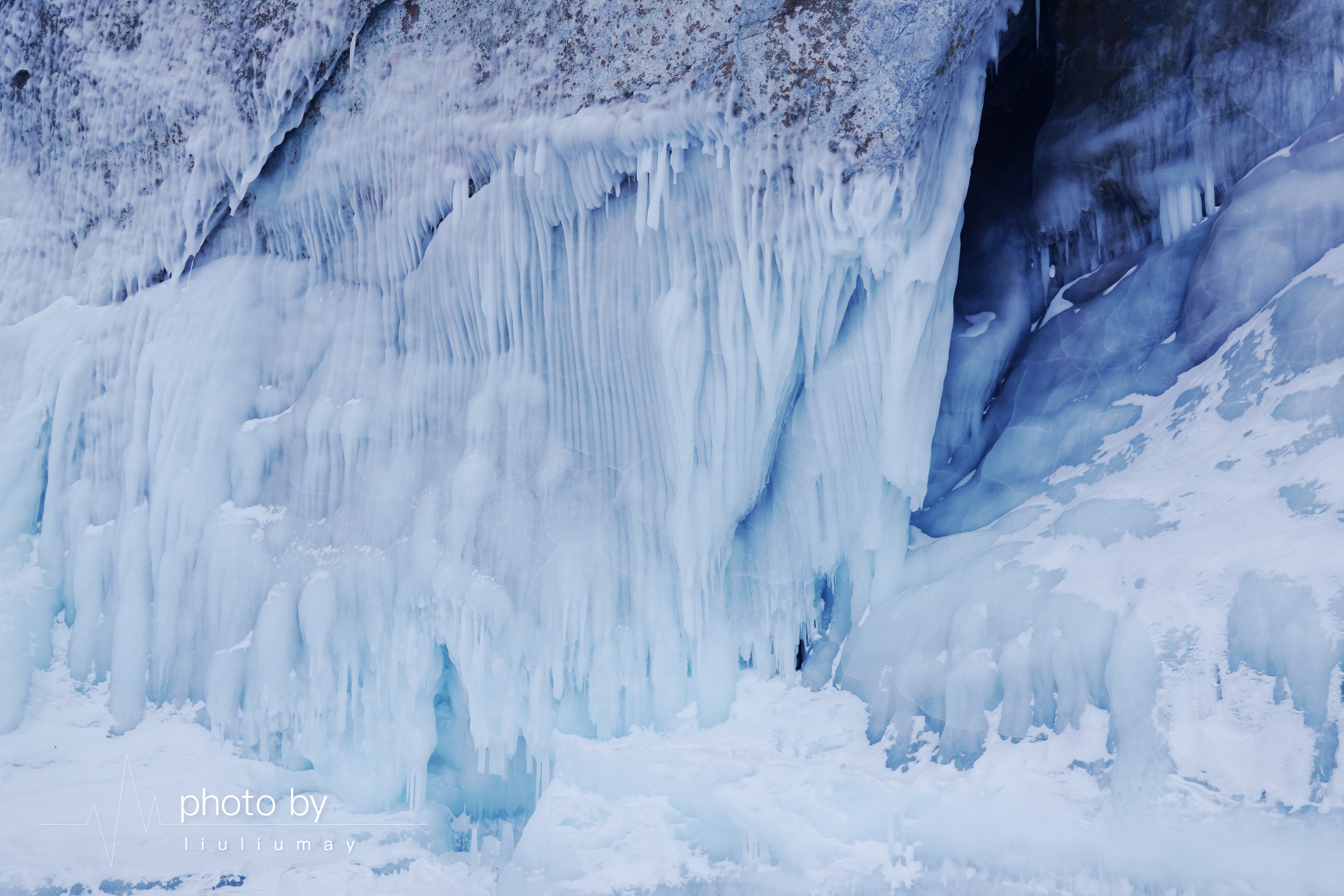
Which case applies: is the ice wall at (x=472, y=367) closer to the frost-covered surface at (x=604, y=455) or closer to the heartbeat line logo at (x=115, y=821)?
the frost-covered surface at (x=604, y=455)

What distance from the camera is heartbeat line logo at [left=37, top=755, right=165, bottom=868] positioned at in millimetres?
4676

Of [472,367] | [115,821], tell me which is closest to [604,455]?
[472,367]

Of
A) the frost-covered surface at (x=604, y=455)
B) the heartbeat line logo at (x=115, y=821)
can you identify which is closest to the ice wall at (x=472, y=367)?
the frost-covered surface at (x=604, y=455)

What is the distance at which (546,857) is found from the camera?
14.6ft

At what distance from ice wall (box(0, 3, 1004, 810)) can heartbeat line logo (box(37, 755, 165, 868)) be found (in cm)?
47

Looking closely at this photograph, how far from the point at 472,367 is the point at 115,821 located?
9.32 ft

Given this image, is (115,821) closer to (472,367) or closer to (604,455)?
(472,367)

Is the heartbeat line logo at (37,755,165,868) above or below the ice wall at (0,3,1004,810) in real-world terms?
below

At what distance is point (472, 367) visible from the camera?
543 centimetres

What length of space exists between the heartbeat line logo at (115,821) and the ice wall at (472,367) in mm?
474

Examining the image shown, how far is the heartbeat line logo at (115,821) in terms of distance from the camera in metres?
4.68

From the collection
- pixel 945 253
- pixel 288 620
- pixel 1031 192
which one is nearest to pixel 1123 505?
pixel 945 253

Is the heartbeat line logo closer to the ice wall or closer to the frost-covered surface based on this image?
the frost-covered surface

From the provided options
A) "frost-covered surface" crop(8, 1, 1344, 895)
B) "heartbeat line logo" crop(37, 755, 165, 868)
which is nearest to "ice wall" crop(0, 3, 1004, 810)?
"frost-covered surface" crop(8, 1, 1344, 895)
